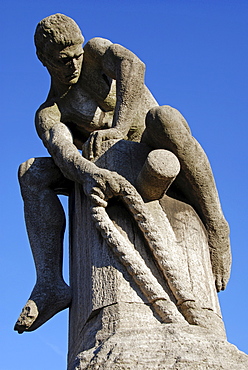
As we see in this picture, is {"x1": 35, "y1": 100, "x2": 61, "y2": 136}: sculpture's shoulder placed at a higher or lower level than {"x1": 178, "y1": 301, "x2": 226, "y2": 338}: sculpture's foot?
higher

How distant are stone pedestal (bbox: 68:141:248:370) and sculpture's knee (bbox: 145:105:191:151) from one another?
31cm

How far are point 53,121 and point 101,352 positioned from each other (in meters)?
2.36

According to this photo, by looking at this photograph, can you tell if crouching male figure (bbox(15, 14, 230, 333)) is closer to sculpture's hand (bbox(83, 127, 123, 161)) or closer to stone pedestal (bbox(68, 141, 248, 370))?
sculpture's hand (bbox(83, 127, 123, 161))

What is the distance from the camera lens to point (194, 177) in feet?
17.0

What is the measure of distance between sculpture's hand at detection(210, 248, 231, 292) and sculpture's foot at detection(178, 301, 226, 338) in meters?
0.74

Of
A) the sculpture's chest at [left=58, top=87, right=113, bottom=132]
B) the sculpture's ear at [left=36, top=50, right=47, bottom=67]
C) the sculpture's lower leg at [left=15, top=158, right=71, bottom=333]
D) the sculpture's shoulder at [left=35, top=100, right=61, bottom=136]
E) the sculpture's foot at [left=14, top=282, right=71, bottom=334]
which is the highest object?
the sculpture's ear at [left=36, top=50, right=47, bottom=67]

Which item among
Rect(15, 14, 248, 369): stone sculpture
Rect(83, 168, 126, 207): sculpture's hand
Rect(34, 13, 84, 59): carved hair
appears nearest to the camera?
Rect(15, 14, 248, 369): stone sculpture

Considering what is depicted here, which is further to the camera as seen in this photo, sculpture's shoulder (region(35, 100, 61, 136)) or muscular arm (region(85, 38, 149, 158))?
sculpture's shoulder (region(35, 100, 61, 136))

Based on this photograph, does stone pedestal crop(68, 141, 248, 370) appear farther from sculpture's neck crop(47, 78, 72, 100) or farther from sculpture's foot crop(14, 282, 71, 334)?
sculpture's neck crop(47, 78, 72, 100)

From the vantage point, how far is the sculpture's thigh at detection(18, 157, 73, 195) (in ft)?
18.7

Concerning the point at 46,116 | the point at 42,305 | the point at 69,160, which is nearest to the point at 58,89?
the point at 46,116

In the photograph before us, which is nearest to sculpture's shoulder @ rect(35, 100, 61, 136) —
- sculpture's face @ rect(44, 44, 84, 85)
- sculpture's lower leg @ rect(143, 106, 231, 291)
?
sculpture's face @ rect(44, 44, 84, 85)

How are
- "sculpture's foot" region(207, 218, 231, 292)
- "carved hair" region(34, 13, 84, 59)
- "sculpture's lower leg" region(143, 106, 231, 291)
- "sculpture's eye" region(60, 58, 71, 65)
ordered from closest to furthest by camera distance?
"sculpture's lower leg" region(143, 106, 231, 291) < "sculpture's foot" region(207, 218, 231, 292) < "carved hair" region(34, 13, 84, 59) < "sculpture's eye" region(60, 58, 71, 65)

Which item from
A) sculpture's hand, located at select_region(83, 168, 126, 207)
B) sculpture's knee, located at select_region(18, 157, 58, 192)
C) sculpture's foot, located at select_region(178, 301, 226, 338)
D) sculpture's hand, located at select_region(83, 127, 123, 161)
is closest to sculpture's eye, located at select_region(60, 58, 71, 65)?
sculpture's hand, located at select_region(83, 127, 123, 161)
